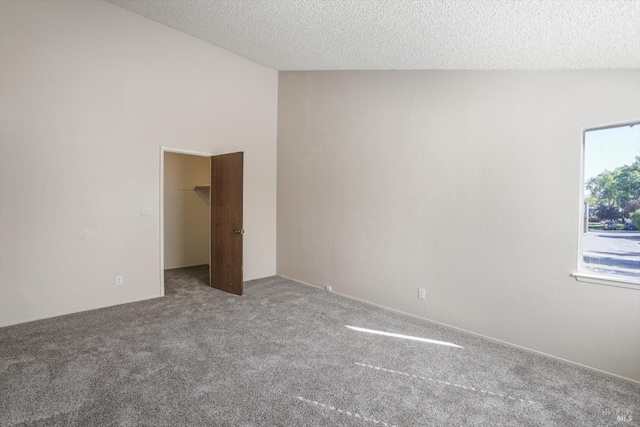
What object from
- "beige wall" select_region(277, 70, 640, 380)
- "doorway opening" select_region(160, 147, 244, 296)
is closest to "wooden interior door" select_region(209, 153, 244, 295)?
"doorway opening" select_region(160, 147, 244, 296)

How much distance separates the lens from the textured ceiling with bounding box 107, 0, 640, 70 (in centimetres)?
191

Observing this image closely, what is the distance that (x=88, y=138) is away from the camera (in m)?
3.58

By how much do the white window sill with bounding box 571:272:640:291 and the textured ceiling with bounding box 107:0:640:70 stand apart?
1.61m

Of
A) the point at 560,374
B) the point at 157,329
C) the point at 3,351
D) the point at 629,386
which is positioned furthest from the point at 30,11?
the point at 629,386

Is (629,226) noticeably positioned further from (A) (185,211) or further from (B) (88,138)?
(A) (185,211)

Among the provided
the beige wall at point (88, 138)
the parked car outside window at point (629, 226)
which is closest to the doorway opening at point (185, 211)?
the beige wall at point (88, 138)

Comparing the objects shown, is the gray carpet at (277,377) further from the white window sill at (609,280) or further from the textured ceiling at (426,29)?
the textured ceiling at (426,29)

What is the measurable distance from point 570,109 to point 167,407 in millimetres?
3777

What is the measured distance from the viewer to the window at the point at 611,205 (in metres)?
2.40

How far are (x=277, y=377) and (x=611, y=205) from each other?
3.02 metres

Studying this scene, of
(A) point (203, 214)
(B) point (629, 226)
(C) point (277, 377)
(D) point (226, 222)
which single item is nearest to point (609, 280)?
(B) point (629, 226)

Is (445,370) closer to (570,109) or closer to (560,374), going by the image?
(560,374)

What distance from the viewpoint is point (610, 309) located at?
2408 millimetres

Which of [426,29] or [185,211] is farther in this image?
[185,211]
